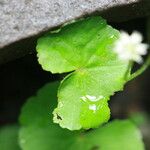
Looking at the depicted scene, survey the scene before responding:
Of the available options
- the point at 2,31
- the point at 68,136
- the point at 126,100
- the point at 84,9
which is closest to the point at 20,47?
the point at 2,31

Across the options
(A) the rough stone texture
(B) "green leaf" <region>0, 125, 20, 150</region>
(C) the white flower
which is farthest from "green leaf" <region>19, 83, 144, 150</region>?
(C) the white flower

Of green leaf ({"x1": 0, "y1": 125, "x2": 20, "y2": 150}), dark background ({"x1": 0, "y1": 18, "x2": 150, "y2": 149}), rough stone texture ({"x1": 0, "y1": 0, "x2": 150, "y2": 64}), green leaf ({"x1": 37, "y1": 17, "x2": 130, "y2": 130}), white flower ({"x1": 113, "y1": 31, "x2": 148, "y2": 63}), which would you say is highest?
white flower ({"x1": 113, "y1": 31, "x2": 148, "y2": 63})

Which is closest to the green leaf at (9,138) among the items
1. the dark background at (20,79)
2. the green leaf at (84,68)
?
the dark background at (20,79)

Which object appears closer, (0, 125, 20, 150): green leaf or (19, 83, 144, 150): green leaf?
(19, 83, 144, 150): green leaf

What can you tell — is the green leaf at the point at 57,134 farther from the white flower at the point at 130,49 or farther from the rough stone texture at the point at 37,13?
the white flower at the point at 130,49

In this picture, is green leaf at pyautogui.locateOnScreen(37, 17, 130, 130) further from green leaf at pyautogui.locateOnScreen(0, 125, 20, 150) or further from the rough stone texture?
green leaf at pyautogui.locateOnScreen(0, 125, 20, 150)

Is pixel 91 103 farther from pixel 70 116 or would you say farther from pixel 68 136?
pixel 68 136
